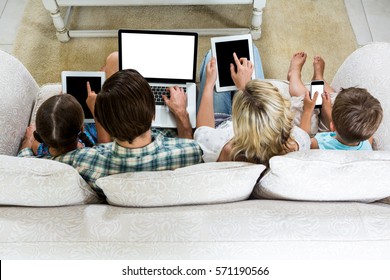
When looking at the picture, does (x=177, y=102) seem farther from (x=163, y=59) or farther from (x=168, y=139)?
(x=168, y=139)

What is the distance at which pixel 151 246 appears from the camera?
965 millimetres

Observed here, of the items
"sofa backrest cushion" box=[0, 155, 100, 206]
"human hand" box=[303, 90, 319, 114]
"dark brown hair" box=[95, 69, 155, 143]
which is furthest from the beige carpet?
"sofa backrest cushion" box=[0, 155, 100, 206]

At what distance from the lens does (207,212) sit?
1016mm

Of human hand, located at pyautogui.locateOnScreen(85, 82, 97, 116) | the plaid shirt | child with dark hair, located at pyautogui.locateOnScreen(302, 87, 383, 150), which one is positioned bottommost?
the plaid shirt

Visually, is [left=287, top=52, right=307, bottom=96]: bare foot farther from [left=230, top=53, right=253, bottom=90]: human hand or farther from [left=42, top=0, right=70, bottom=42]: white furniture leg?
[left=42, top=0, right=70, bottom=42]: white furniture leg

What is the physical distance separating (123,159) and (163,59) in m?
0.66

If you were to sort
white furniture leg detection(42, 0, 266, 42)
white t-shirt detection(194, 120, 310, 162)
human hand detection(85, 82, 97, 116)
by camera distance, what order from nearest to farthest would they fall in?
white t-shirt detection(194, 120, 310, 162) < human hand detection(85, 82, 97, 116) < white furniture leg detection(42, 0, 266, 42)

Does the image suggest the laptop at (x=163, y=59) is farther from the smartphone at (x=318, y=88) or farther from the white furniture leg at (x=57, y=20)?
the white furniture leg at (x=57, y=20)

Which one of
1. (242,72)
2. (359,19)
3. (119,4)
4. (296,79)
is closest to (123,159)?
(242,72)

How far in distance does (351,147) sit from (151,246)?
2.56 feet

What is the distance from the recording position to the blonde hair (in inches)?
44.1

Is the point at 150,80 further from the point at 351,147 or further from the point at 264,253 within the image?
the point at 264,253

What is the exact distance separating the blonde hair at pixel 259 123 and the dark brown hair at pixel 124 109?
275 millimetres

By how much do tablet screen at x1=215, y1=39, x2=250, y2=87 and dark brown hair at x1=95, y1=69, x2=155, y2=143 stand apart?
637 mm
